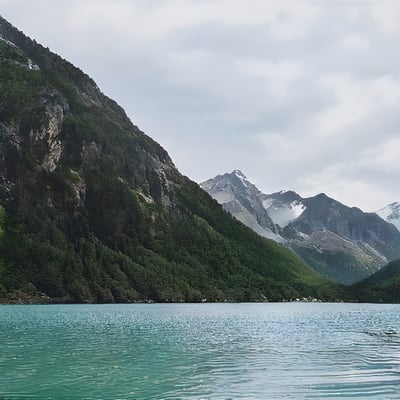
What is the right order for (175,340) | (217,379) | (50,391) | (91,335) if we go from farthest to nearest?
(91,335), (175,340), (217,379), (50,391)

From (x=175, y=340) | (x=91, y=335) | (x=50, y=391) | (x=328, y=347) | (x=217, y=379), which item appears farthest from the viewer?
(x=91, y=335)

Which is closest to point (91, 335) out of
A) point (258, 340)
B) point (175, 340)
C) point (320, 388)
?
point (175, 340)

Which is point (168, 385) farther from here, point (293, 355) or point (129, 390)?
point (293, 355)

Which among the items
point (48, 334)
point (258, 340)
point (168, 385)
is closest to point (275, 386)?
point (168, 385)

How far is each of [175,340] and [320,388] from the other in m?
45.0

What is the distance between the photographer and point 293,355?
6631 cm

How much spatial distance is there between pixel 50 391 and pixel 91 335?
52.4 m

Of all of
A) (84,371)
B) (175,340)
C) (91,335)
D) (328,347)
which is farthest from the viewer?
(91,335)

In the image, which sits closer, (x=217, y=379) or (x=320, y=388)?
(x=320, y=388)

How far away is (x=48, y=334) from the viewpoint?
9688 cm

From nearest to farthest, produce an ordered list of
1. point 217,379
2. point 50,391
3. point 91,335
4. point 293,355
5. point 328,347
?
1. point 50,391
2. point 217,379
3. point 293,355
4. point 328,347
5. point 91,335

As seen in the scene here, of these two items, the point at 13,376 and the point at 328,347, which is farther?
the point at 328,347

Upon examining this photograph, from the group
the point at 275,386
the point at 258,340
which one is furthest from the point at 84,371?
the point at 258,340

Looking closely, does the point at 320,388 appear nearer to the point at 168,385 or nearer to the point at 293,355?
the point at 168,385
